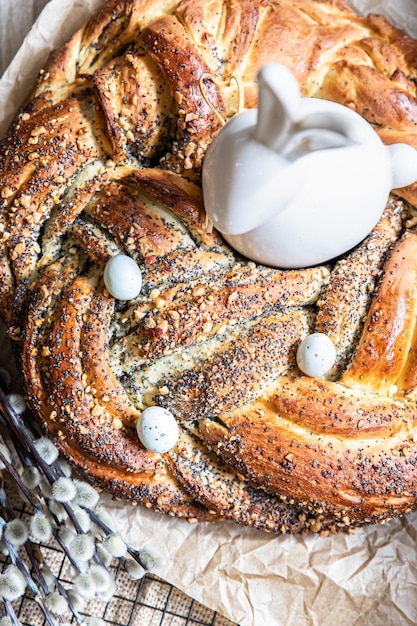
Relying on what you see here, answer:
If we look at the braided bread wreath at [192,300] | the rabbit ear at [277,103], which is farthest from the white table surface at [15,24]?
the rabbit ear at [277,103]

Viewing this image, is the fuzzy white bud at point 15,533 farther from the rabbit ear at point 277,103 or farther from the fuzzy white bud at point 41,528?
the rabbit ear at point 277,103

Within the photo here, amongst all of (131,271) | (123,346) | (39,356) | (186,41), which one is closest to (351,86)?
(186,41)

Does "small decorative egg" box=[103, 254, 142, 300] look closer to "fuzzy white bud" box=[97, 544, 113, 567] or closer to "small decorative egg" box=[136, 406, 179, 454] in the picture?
"small decorative egg" box=[136, 406, 179, 454]

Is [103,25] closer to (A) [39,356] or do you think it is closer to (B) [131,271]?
(B) [131,271]

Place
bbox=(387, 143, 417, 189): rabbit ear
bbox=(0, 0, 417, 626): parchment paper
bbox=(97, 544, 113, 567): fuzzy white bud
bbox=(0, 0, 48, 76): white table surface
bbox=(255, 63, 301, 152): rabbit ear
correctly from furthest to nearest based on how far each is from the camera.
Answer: bbox=(0, 0, 48, 76): white table surface < bbox=(0, 0, 417, 626): parchment paper < bbox=(97, 544, 113, 567): fuzzy white bud < bbox=(387, 143, 417, 189): rabbit ear < bbox=(255, 63, 301, 152): rabbit ear

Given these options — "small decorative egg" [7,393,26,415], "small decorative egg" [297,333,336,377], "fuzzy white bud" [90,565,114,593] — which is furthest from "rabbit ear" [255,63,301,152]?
"fuzzy white bud" [90,565,114,593]

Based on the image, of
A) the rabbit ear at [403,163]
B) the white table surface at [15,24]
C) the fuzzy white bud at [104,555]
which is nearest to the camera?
the rabbit ear at [403,163]
